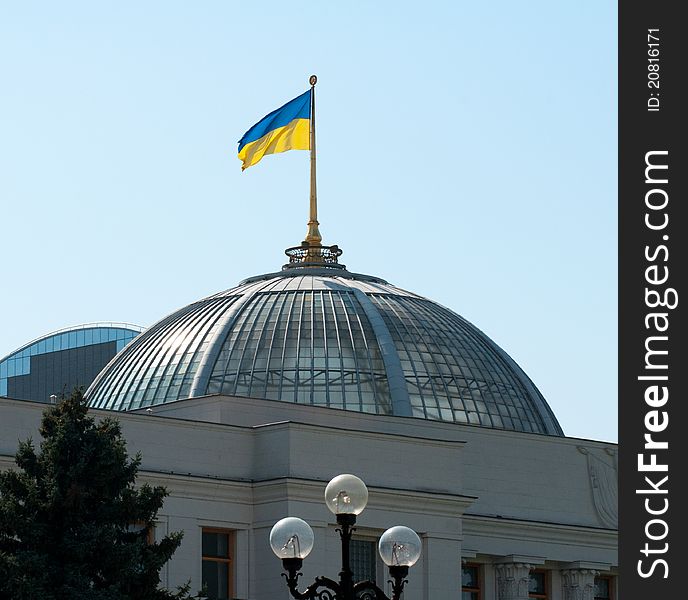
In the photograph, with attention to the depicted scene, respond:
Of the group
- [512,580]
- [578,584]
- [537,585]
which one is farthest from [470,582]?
[578,584]

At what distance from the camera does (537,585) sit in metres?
51.2

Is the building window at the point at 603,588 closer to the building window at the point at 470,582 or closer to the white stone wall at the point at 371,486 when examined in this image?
the white stone wall at the point at 371,486

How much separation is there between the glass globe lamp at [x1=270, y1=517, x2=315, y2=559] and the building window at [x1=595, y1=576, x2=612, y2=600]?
91.4 feet

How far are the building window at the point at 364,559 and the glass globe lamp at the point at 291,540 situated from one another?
779 inches

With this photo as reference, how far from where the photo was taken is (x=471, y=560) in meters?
49.5

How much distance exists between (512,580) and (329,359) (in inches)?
287

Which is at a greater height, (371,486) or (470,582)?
(371,486)

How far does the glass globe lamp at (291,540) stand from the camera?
25281mm

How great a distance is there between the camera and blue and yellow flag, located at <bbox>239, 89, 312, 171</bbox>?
56.3 metres

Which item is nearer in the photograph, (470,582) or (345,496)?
(345,496)

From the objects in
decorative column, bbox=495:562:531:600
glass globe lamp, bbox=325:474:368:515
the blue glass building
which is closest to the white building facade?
decorative column, bbox=495:562:531:600

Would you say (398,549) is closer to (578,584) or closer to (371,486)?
(371,486)

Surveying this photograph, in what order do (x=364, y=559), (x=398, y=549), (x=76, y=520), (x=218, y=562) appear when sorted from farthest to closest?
(x=364, y=559) → (x=218, y=562) → (x=76, y=520) → (x=398, y=549)
